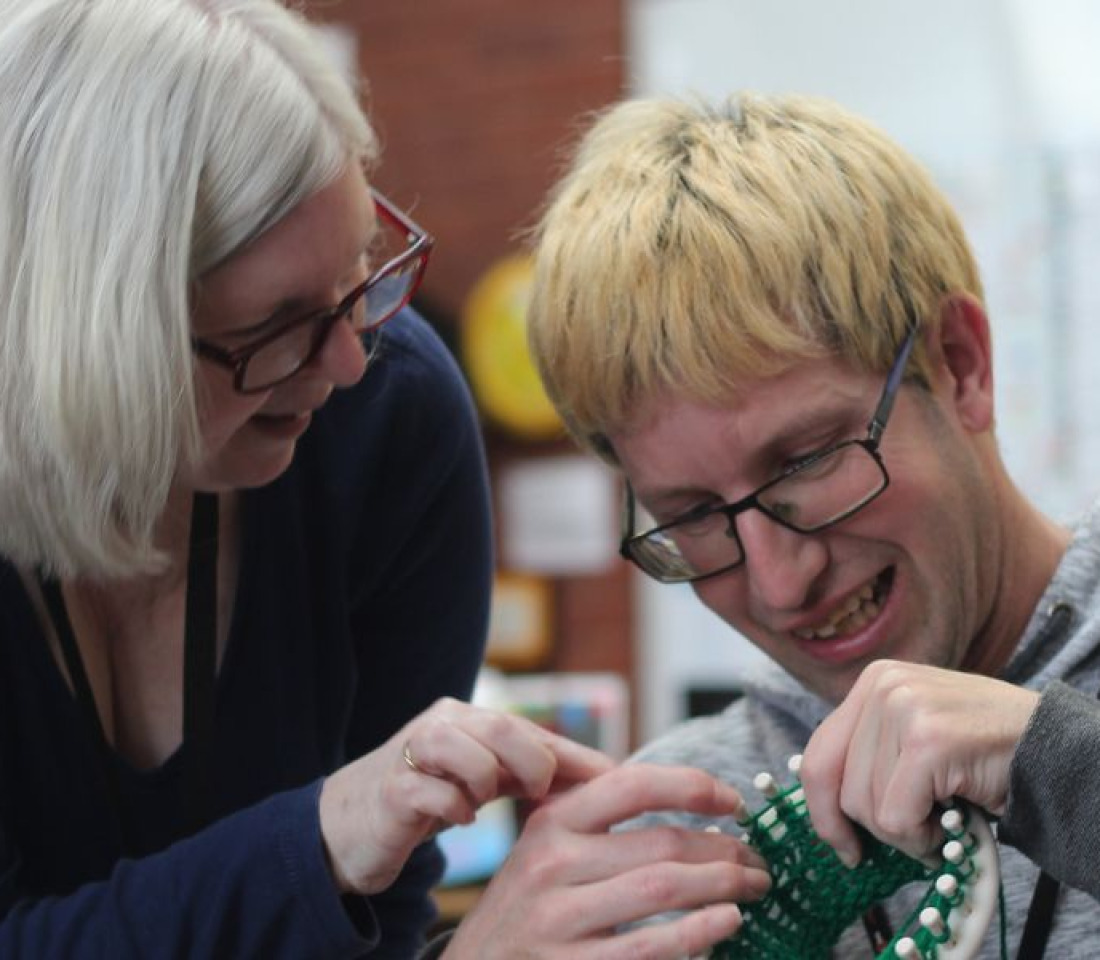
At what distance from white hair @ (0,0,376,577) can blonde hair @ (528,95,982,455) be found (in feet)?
0.83

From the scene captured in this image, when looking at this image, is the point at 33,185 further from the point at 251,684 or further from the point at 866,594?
the point at 866,594

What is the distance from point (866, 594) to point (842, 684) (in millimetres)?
85

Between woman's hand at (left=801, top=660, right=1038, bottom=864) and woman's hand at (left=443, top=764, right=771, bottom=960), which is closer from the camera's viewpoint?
woman's hand at (left=801, top=660, right=1038, bottom=864)

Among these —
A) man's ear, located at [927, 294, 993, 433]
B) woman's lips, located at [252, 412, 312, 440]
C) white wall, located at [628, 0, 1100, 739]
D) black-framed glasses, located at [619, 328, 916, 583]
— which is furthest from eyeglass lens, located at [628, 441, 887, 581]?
white wall, located at [628, 0, 1100, 739]

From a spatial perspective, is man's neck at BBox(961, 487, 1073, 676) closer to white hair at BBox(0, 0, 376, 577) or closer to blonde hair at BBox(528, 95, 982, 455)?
blonde hair at BBox(528, 95, 982, 455)

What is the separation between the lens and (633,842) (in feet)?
4.30

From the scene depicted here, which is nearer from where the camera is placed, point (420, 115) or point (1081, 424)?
point (1081, 424)

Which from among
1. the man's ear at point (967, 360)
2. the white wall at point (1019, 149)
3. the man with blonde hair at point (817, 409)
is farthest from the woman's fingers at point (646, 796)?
the white wall at point (1019, 149)

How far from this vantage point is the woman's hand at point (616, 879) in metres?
1.26

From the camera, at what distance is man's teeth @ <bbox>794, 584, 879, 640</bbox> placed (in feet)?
4.65

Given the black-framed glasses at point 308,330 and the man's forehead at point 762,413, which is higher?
the black-framed glasses at point 308,330

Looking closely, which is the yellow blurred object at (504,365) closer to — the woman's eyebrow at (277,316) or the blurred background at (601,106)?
the blurred background at (601,106)

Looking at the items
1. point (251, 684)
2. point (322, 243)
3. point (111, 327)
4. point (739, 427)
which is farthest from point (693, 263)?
point (251, 684)

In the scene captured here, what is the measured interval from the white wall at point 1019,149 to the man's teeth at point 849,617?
94.3 inches
